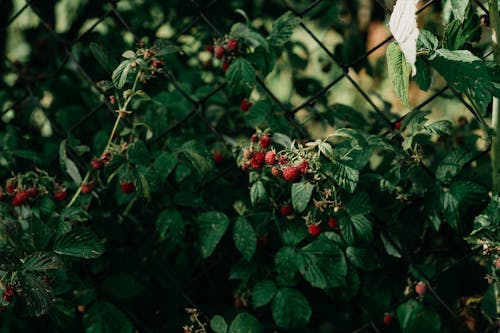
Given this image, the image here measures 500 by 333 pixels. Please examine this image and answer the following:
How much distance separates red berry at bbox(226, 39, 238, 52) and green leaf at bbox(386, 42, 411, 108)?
14.6 inches

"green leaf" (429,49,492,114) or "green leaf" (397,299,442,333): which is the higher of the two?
"green leaf" (429,49,492,114)

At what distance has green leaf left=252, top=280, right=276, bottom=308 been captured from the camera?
1307 mm

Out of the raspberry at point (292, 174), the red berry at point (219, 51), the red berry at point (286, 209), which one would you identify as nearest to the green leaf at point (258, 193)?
the red berry at point (286, 209)

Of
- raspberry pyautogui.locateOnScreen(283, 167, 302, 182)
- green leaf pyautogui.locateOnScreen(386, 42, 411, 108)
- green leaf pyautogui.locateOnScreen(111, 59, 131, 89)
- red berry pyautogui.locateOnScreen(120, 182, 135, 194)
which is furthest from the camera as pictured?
red berry pyautogui.locateOnScreen(120, 182, 135, 194)

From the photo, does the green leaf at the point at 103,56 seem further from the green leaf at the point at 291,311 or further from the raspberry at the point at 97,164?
the green leaf at the point at 291,311

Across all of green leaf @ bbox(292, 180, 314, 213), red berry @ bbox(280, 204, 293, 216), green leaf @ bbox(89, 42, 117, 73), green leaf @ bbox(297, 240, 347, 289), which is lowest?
green leaf @ bbox(297, 240, 347, 289)

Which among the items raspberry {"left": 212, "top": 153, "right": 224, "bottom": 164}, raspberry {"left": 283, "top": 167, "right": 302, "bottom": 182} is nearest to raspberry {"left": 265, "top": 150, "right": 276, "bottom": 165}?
raspberry {"left": 283, "top": 167, "right": 302, "bottom": 182}

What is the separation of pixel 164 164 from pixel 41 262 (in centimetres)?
32

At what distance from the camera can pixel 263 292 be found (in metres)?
1.32

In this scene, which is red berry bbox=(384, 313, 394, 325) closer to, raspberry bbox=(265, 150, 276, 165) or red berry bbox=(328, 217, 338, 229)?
red berry bbox=(328, 217, 338, 229)

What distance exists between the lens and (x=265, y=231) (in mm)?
1382

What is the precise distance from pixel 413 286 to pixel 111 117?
3.22ft

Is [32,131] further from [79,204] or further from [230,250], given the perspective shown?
[230,250]

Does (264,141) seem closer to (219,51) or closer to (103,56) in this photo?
(219,51)
